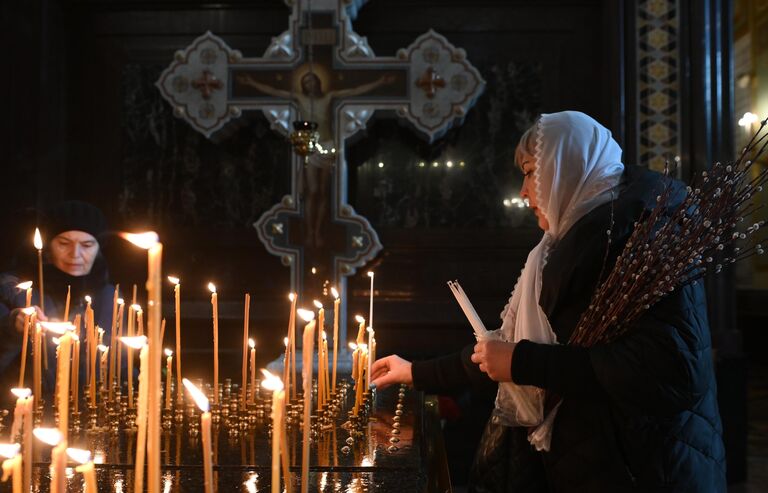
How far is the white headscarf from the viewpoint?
6.02 ft

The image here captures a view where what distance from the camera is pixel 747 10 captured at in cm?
1011

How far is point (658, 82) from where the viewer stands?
416 centimetres

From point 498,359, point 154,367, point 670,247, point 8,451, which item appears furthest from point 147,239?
point 670,247

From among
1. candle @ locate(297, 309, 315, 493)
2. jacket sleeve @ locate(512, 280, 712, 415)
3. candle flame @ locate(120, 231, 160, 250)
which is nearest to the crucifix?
jacket sleeve @ locate(512, 280, 712, 415)

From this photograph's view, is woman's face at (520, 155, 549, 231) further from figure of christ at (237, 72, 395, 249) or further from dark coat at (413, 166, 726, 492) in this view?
figure of christ at (237, 72, 395, 249)

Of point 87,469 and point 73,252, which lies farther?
point 73,252

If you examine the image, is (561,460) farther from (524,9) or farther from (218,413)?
(524,9)

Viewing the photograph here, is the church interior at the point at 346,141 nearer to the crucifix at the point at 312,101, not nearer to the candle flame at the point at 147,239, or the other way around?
the crucifix at the point at 312,101

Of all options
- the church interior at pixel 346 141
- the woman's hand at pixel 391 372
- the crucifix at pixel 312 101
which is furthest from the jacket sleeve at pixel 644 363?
the crucifix at pixel 312 101

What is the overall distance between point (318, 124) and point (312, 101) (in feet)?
0.44

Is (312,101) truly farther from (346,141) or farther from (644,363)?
(644,363)

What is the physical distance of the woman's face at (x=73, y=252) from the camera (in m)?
3.47

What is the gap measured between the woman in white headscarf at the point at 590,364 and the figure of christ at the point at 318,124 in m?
2.26


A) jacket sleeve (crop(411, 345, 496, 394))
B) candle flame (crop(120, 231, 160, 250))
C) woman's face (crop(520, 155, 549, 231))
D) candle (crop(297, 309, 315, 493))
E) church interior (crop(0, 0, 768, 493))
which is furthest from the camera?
church interior (crop(0, 0, 768, 493))
